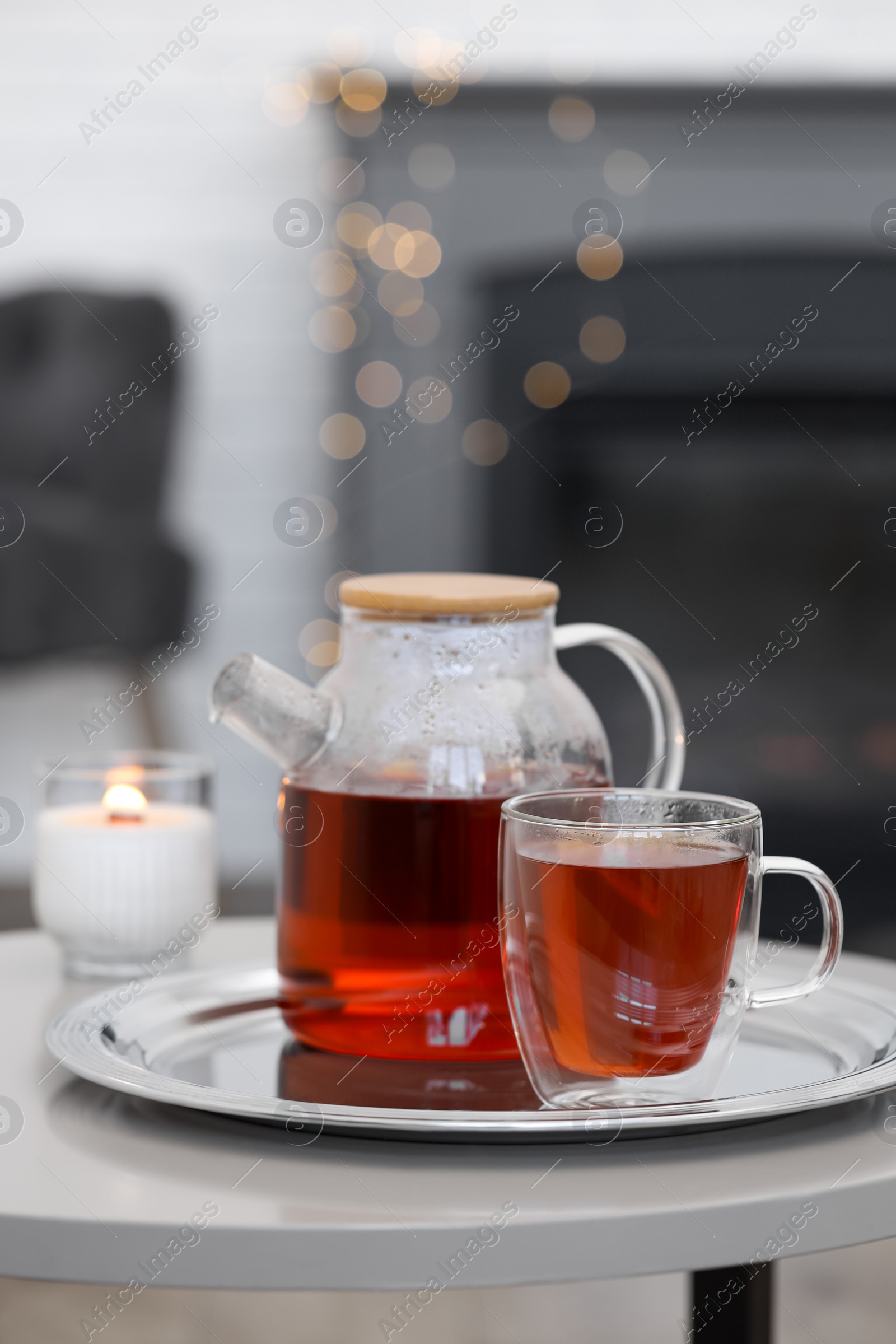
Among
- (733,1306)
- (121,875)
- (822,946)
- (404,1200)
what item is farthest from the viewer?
(121,875)

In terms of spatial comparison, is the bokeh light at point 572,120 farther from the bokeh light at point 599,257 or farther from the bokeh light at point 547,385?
the bokeh light at point 547,385

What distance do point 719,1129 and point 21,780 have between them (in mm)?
2269

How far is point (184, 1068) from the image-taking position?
654 mm

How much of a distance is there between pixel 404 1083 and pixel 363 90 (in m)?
2.21

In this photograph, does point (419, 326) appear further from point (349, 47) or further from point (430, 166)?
point (349, 47)

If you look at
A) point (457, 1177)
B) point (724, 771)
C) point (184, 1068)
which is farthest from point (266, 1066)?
point (724, 771)

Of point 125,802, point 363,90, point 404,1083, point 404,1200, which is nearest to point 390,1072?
point 404,1083

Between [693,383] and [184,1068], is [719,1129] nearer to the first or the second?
[184,1068]

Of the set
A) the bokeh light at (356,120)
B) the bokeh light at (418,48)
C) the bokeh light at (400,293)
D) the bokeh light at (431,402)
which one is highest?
the bokeh light at (418,48)

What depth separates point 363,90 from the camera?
97.3 inches

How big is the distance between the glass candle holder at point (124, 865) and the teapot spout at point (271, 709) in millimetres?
241

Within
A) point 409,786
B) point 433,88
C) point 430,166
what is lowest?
point 409,786

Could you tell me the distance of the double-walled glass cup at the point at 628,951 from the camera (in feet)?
1.85

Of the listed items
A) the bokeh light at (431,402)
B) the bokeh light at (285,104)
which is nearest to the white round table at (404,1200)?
the bokeh light at (431,402)
